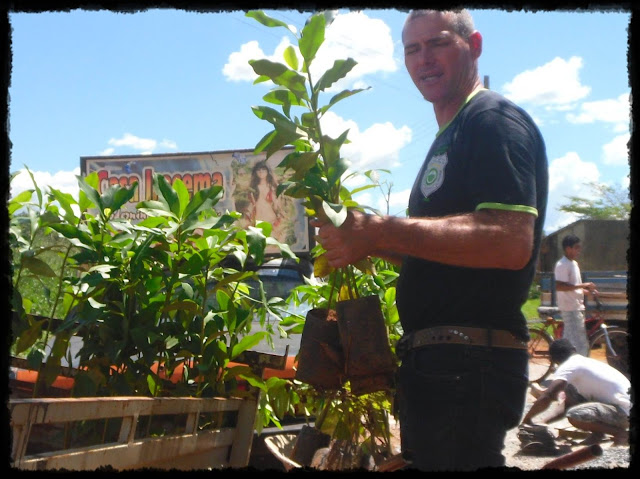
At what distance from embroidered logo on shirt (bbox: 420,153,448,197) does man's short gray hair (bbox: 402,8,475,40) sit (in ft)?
1.30

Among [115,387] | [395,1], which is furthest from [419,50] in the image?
[115,387]

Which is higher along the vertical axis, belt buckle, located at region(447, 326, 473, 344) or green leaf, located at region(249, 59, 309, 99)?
green leaf, located at region(249, 59, 309, 99)

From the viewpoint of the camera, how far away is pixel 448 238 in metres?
1.85

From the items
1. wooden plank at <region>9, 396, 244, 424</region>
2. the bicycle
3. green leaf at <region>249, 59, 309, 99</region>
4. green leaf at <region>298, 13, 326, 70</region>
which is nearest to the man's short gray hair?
green leaf at <region>298, 13, 326, 70</region>

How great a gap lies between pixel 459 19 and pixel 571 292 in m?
7.47

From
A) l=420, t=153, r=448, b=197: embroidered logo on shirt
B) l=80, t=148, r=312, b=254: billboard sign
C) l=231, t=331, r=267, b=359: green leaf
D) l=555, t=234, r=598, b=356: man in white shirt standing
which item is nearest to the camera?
l=420, t=153, r=448, b=197: embroidered logo on shirt

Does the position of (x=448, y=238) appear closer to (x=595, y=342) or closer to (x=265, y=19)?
(x=265, y=19)

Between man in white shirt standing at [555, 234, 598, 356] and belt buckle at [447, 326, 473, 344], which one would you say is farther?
man in white shirt standing at [555, 234, 598, 356]

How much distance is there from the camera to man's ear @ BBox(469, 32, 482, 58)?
86.0 inches

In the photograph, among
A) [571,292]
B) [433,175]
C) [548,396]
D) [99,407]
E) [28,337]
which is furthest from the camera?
[571,292]

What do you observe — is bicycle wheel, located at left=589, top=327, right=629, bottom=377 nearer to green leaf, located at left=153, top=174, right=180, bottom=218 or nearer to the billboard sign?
the billboard sign

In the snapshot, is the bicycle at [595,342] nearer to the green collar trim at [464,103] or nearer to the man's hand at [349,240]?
the green collar trim at [464,103]

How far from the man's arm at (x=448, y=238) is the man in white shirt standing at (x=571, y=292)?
7425 millimetres

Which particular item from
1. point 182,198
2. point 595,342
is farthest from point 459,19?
point 595,342
